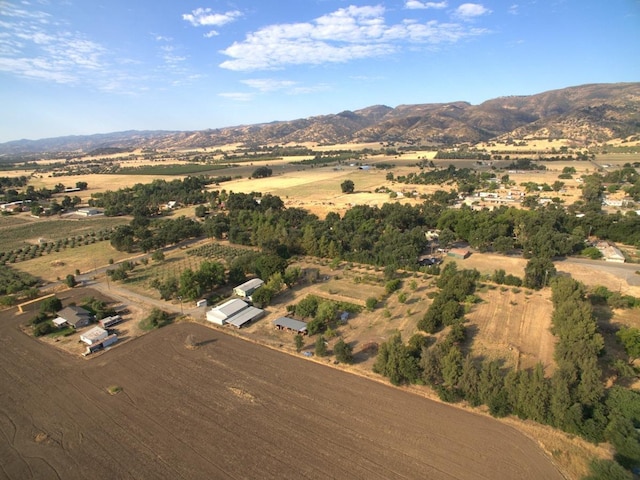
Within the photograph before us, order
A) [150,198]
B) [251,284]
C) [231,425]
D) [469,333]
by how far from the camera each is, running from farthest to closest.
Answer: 1. [150,198]
2. [251,284]
3. [469,333]
4. [231,425]

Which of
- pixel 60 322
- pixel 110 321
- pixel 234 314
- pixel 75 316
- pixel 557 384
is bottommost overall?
pixel 234 314

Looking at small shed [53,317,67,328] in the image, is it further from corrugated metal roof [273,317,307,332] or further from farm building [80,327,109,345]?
corrugated metal roof [273,317,307,332]

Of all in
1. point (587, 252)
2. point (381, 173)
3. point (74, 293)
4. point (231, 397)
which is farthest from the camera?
point (381, 173)

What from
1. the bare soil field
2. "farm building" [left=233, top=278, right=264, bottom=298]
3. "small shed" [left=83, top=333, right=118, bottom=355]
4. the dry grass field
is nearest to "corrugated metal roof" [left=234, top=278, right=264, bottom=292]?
"farm building" [left=233, top=278, right=264, bottom=298]

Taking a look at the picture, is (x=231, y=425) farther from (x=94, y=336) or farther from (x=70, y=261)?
(x=70, y=261)

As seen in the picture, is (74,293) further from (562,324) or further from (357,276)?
(562,324)

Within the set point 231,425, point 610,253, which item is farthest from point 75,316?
point 610,253

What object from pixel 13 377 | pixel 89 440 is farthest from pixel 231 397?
pixel 13 377
